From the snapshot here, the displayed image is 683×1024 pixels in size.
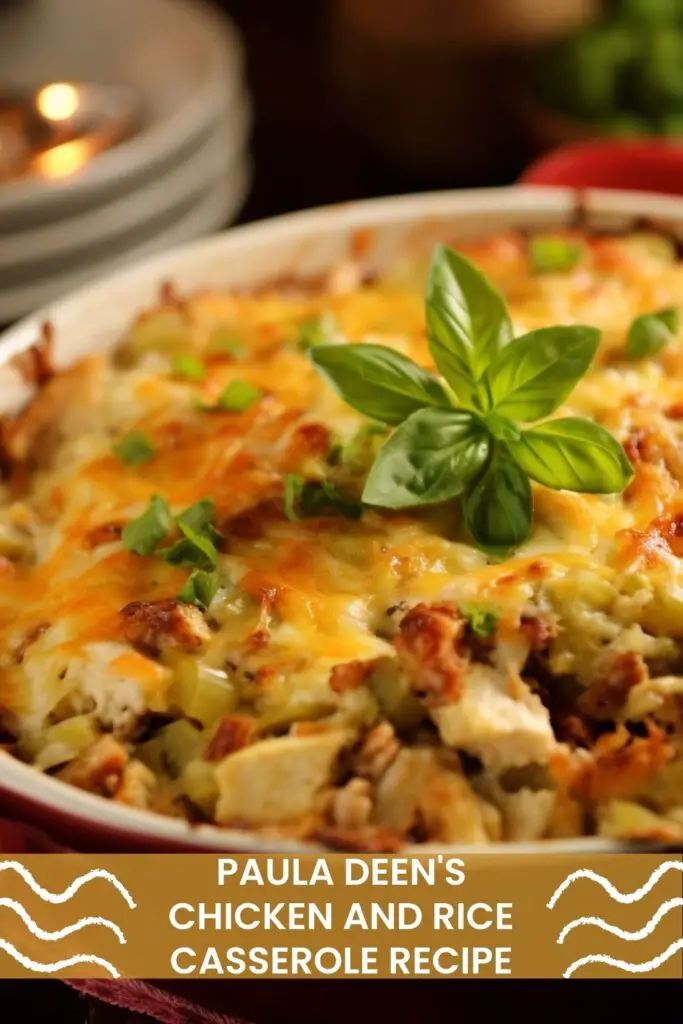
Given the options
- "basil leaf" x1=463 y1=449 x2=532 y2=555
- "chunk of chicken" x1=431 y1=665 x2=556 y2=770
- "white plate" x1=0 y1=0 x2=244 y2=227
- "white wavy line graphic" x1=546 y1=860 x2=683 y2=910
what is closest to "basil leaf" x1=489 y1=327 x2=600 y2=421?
"basil leaf" x1=463 y1=449 x2=532 y2=555

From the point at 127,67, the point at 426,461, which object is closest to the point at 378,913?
the point at 426,461

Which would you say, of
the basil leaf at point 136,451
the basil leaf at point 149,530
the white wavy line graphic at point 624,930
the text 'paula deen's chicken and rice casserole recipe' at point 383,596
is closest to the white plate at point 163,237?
the text 'paula deen's chicken and rice casserole recipe' at point 383,596

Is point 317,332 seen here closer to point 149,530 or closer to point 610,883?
point 149,530

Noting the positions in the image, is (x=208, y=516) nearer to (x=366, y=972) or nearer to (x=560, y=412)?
(x=560, y=412)

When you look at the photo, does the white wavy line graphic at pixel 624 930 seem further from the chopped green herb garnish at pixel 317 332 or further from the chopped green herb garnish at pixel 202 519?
the chopped green herb garnish at pixel 317 332

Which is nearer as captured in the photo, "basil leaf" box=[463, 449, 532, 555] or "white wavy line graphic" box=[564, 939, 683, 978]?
"white wavy line graphic" box=[564, 939, 683, 978]

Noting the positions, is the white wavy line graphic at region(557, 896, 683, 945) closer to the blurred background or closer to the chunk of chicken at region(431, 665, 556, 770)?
the chunk of chicken at region(431, 665, 556, 770)
